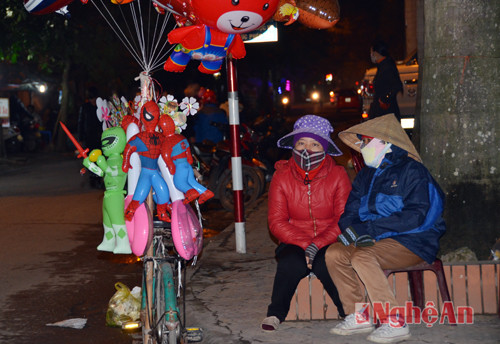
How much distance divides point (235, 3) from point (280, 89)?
470 inches

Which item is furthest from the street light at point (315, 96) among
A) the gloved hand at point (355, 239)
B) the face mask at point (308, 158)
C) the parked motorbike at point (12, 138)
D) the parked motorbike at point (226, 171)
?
the gloved hand at point (355, 239)

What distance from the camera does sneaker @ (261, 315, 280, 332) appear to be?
517 cm

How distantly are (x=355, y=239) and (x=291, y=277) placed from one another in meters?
0.55

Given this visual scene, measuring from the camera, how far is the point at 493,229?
614 cm

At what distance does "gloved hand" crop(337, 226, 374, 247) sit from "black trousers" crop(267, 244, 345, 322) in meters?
0.25

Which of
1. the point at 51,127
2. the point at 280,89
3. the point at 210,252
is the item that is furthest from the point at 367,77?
the point at 51,127

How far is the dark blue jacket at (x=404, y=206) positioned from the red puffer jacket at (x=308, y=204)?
0.29 meters

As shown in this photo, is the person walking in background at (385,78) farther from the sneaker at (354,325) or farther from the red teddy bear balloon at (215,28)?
the sneaker at (354,325)

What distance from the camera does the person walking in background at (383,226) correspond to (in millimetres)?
4895

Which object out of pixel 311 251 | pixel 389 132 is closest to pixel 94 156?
pixel 311 251

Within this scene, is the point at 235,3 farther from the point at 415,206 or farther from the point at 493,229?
the point at 493,229

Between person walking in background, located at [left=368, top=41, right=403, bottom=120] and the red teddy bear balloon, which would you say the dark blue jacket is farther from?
person walking in background, located at [left=368, top=41, right=403, bottom=120]

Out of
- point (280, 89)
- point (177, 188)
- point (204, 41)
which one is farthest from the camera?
point (280, 89)

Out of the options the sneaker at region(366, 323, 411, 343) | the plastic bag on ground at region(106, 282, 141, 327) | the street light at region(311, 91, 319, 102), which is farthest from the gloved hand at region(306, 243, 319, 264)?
the street light at region(311, 91, 319, 102)
